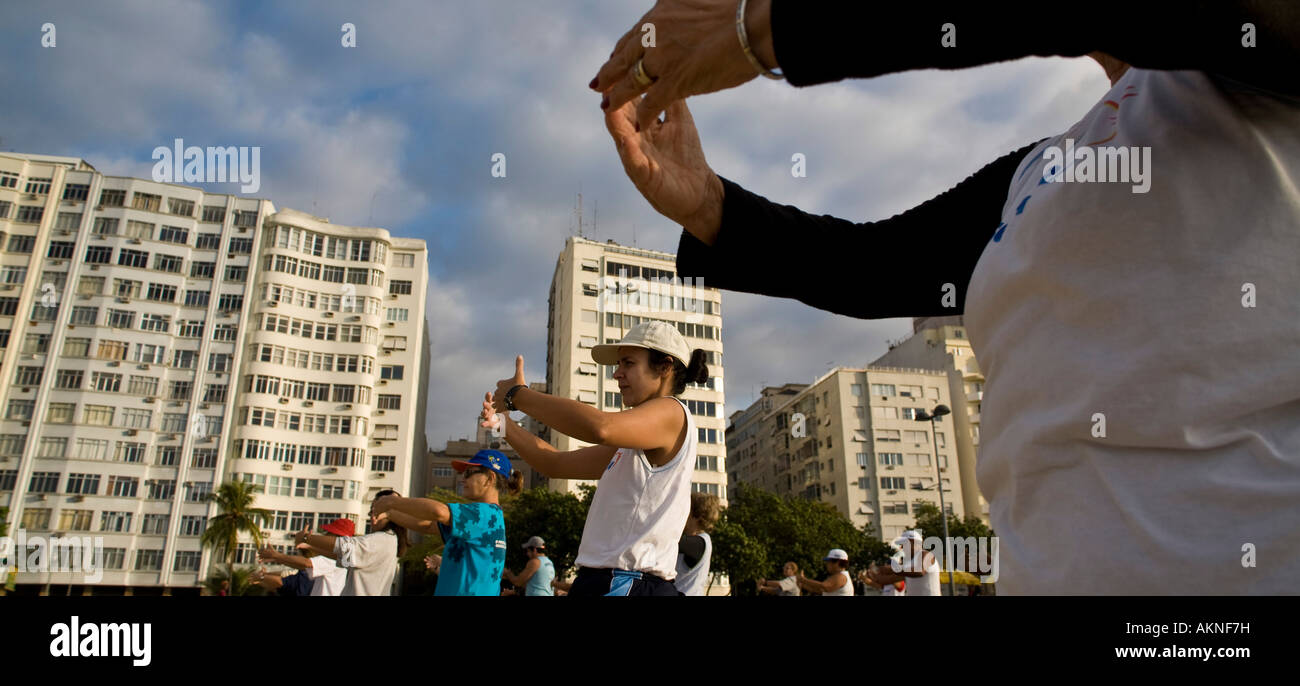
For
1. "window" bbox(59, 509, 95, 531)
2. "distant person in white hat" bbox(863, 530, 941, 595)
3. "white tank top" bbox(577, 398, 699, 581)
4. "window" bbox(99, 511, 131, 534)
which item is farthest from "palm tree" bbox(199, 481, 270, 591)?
"white tank top" bbox(577, 398, 699, 581)

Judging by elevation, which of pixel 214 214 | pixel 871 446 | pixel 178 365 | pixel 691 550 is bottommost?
pixel 691 550

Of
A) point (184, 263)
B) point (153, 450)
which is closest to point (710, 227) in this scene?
point (153, 450)

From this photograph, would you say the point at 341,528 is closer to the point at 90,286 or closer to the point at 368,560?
the point at 368,560

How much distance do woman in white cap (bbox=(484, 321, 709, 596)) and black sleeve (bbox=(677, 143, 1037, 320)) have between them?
5.71 ft

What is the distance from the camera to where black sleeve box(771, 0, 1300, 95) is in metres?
0.86

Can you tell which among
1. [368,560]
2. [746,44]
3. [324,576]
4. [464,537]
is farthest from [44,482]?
[746,44]

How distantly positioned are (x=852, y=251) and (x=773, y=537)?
53.4 m

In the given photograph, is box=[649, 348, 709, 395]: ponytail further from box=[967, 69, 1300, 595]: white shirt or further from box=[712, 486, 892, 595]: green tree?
box=[712, 486, 892, 595]: green tree

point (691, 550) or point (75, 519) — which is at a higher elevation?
point (691, 550)

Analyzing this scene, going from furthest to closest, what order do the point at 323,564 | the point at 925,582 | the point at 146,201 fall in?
the point at 146,201, the point at 925,582, the point at 323,564

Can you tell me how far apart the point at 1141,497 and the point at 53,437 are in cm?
6985

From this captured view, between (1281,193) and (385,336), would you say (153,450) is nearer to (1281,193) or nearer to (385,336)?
(385,336)

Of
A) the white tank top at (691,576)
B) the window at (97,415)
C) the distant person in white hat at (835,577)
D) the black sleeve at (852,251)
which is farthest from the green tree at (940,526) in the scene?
the window at (97,415)

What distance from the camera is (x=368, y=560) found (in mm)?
7562
